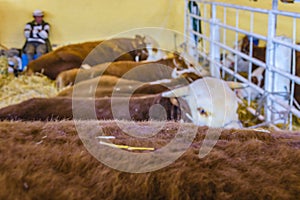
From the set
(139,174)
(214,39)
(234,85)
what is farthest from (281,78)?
(139,174)

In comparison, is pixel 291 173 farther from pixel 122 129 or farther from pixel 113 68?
pixel 113 68

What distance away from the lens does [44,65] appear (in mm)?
4824

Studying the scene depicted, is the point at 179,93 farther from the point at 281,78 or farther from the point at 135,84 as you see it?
the point at 135,84

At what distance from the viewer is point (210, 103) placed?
2.31 metres

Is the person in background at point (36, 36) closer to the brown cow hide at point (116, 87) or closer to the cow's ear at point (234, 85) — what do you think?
the brown cow hide at point (116, 87)

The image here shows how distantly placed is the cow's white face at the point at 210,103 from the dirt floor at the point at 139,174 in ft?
4.96

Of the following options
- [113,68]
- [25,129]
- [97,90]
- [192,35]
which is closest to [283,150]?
[25,129]

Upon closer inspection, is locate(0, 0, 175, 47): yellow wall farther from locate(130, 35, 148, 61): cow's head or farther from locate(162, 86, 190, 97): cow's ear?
locate(162, 86, 190, 97): cow's ear

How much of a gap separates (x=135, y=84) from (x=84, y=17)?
8.08 ft

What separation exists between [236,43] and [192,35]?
4.33 feet

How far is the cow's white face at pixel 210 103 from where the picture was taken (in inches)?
88.8

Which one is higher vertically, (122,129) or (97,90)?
(122,129)

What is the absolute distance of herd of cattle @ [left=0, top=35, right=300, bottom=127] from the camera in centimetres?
231

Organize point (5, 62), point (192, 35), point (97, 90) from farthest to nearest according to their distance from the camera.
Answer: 1. point (5, 62)
2. point (192, 35)
3. point (97, 90)
